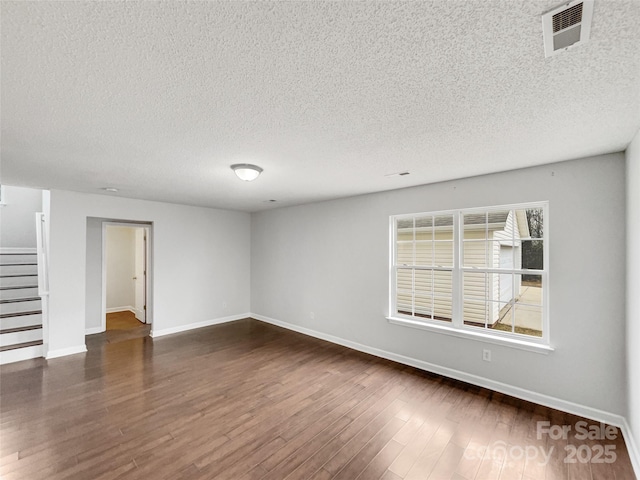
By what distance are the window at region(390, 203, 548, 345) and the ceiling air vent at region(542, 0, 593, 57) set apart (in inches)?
89.6

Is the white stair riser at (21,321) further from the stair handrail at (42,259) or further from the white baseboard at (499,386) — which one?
the white baseboard at (499,386)

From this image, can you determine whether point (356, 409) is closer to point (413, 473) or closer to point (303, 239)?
point (413, 473)

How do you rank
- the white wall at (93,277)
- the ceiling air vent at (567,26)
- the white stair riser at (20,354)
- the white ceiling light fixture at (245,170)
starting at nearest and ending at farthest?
1. the ceiling air vent at (567,26)
2. the white ceiling light fixture at (245,170)
3. the white stair riser at (20,354)
4. the white wall at (93,277)

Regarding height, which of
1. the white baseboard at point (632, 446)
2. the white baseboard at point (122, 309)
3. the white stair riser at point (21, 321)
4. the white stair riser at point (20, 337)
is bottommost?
the white baseboard at point (122, 309)

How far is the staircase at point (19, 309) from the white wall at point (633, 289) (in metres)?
6.95

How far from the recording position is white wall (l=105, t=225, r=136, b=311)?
23.0 feet

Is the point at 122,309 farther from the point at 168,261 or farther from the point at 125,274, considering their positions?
the point at 168,261

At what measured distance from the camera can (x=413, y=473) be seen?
2.03 meters

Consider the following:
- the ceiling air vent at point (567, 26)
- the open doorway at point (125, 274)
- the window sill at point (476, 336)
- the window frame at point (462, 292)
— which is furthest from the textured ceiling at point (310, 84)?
the open doorway at point (125, 274)

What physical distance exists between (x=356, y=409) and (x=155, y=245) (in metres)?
4.52

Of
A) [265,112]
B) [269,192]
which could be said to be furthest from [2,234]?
[265,112]

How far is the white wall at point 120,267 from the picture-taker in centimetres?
700

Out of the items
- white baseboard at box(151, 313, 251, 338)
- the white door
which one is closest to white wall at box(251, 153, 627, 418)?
white baseboard at box(151, 313, 251, 338)

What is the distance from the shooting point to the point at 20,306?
4547mm
